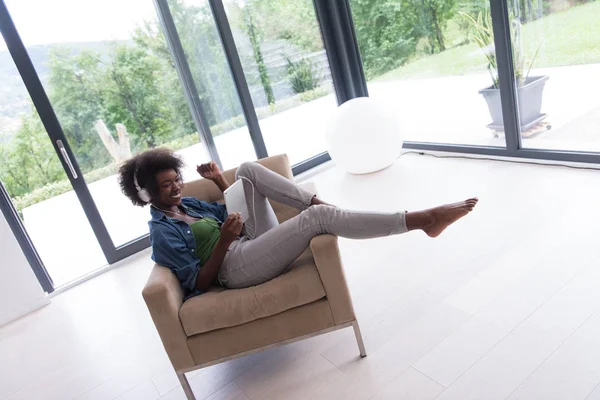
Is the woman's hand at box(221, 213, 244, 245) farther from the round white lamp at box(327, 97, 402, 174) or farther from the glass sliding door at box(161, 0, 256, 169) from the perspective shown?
the glass sliding door at box(161, 0, 256, 169)

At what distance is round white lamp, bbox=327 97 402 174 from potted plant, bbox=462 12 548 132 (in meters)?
0.78

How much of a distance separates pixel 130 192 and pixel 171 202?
221 millimetres

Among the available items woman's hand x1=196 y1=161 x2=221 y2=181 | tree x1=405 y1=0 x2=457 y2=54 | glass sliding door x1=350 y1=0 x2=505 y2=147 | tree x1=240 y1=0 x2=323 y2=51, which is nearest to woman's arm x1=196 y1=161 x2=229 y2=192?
woman's hand x1=196 y1=161 x2=221 y2=181

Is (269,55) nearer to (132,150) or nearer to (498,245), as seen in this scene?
(132,150)

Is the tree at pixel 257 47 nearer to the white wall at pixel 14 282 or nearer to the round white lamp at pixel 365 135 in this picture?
the round white lamp at pixel 365 135

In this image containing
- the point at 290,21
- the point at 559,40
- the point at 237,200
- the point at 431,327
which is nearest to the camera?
the point at 431,327

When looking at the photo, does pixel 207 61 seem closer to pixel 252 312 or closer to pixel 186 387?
pixel 252 312

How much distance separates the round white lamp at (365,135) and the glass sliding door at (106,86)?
1321 mm

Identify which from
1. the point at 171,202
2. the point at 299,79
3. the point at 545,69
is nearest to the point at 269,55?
the point at 299,79

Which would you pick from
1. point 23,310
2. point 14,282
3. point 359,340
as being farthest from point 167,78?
point 359,340

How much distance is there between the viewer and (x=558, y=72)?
3.10 m

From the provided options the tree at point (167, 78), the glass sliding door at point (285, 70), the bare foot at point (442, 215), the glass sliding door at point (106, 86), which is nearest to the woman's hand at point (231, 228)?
the bare foot at point (442, 215)

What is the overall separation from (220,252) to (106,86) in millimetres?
2297

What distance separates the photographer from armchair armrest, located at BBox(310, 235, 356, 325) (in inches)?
69.1
